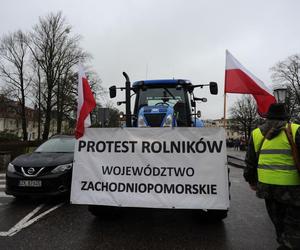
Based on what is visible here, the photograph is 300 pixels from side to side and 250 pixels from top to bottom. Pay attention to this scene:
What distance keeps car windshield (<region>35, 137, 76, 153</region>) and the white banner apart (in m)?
3.32

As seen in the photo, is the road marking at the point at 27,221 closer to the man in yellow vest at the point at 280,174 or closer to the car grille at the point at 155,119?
the car grille at the point at 155,119

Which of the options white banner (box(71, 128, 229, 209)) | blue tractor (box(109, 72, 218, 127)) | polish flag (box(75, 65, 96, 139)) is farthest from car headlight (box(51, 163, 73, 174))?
polish flag (box(75, 65, 96, 139))

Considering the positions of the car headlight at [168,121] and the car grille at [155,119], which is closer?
the car headlight at [168,121]

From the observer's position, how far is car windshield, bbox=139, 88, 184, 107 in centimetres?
748

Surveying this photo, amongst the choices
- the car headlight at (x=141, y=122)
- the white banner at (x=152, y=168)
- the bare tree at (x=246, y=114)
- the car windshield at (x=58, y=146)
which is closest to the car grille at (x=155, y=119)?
the car headlight at (x=141, y=122)

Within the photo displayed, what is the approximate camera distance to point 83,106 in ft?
16.8

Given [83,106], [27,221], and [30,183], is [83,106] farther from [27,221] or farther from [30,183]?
[30,183]

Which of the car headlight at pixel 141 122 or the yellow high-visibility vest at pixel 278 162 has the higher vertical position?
the car headlight at pixel 141 122

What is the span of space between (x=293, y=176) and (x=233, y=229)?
2.14m

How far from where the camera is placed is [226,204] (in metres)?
4.59

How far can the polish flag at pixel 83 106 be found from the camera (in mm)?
5070

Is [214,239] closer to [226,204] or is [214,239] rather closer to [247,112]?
[226,204]

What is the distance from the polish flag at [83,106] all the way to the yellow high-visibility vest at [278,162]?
8.96 ft

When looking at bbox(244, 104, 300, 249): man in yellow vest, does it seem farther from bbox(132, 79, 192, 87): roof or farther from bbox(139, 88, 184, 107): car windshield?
bbox(132, 79, 192, 87): roof
